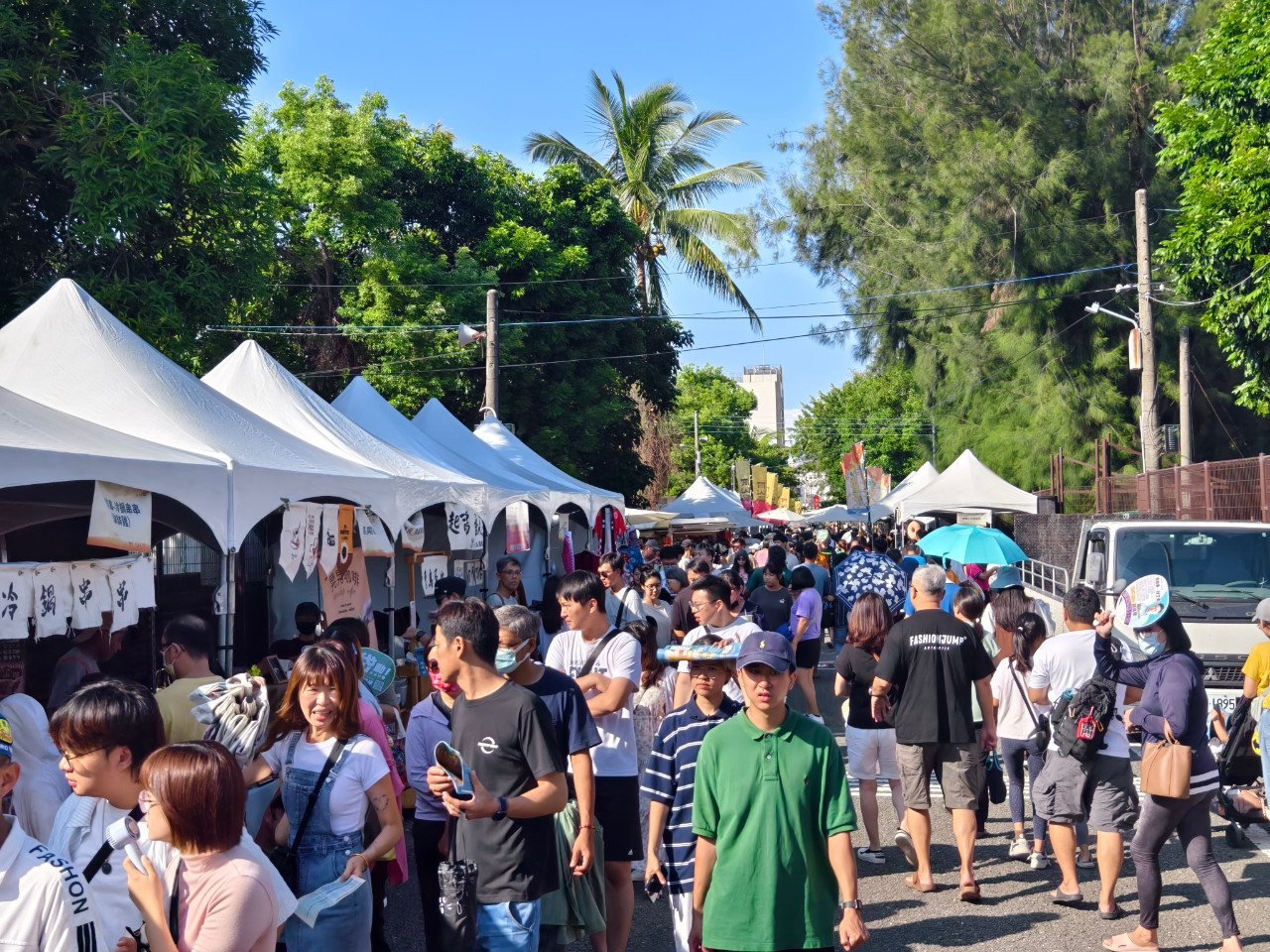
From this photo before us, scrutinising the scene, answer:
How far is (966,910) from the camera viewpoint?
23.5 feet

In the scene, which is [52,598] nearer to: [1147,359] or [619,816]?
[619,816]

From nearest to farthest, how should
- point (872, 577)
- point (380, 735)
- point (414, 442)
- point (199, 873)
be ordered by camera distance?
point (199, 873), point (380, 735), point (872, 577), point (414, 442)

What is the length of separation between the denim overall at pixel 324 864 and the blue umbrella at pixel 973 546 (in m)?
8.96

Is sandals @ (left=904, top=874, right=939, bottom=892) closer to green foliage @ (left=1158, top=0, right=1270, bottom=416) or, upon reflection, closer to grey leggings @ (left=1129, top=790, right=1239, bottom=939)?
grey leggings @ (left=1129, top=790, right=1239, bottom=939)

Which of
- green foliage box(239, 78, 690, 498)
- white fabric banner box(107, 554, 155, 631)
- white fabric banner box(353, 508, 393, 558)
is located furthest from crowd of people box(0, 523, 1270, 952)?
green foliage box(239, 78, 690, 498)

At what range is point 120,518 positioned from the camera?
6914 millimetres

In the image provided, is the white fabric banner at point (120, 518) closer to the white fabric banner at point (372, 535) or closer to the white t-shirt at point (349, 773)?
the white t-shirt at point (349, 773)

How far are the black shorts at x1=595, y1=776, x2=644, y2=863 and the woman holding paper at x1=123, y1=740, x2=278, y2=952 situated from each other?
289 cm

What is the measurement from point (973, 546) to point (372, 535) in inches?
232

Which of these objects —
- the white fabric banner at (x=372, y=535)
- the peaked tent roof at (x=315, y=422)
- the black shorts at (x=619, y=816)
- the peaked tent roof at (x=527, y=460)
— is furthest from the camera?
the peaked tent roof at (x=527, y=460)

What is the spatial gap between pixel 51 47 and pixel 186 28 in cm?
275

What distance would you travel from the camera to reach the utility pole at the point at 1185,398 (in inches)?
1149

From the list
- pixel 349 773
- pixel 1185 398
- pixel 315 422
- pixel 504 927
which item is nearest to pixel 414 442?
pixel 315 422

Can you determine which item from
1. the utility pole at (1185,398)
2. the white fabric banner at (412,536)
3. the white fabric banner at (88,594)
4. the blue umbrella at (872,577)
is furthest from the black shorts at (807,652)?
the utility pole at (1185,398)
